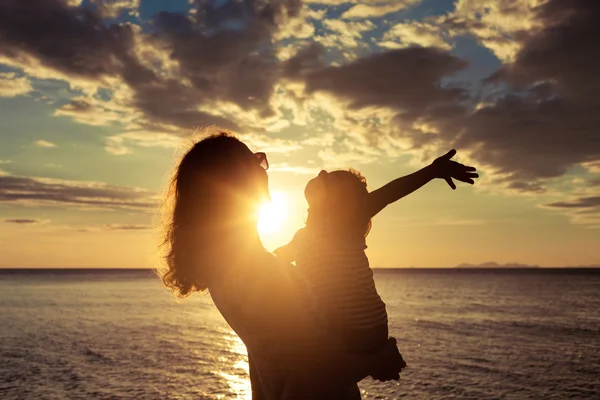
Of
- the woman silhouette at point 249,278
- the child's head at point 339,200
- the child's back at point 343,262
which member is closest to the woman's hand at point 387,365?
the woman silhouette at point 249,278

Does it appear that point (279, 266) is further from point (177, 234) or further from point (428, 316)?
point (428, 316)

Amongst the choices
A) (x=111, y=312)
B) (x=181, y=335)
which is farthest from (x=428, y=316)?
(x=111, y=312)

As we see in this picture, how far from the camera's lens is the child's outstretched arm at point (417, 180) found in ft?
9.47

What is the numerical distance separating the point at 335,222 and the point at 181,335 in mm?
30076

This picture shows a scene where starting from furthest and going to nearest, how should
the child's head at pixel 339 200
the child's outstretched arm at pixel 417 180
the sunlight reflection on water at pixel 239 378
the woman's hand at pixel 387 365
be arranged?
the sunlight reflection on water at pixel 239 378 → the child's head at pixel 339 200 → the child's outstretched arm at pixel 417 180 → the woman's hand at pixel 387 365

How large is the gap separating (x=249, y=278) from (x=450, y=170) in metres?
1.51

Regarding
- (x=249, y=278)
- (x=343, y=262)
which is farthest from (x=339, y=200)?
(x=249, y=278)

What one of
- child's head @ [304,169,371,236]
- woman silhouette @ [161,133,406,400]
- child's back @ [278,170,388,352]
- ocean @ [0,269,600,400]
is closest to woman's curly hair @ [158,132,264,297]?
woman silhouette @ [161,133,406,400]

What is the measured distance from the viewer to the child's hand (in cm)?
292

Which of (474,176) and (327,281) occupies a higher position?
(474,176)

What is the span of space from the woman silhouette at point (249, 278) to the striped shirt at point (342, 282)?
1.32ft

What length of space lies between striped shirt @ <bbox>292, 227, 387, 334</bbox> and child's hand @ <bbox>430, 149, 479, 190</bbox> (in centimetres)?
61

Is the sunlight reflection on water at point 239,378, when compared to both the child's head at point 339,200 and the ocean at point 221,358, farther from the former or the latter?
the child's head at point 339,200

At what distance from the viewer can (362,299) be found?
110 inches
